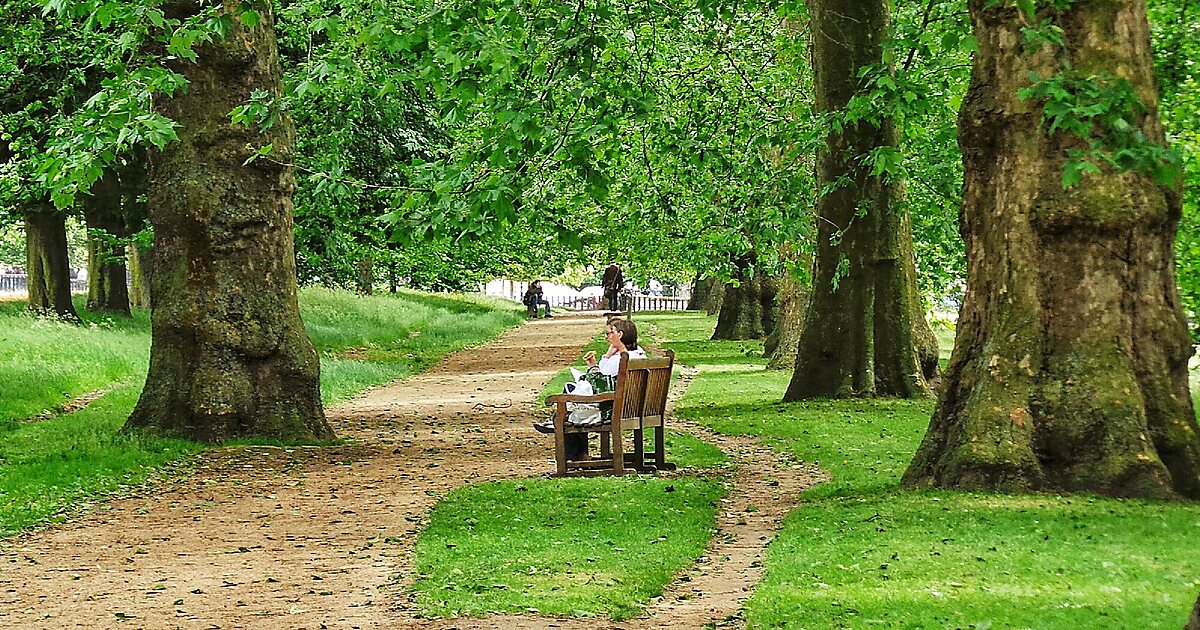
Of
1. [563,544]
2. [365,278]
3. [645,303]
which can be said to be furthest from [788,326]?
[645,303]

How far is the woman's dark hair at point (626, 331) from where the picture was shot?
13117 mm

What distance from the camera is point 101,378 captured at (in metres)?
22.5

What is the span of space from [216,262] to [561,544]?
23.7 feet

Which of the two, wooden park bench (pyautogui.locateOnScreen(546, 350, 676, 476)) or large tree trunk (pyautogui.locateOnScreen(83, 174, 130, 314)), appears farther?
large tree trunk (pyautogui.locateOnScreen(83, 174, 130, 314))

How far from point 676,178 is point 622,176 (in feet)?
10.8

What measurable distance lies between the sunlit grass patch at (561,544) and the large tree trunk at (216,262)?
4137 millimetres

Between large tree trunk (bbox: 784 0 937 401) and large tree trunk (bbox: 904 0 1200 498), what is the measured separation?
8167 millimetres

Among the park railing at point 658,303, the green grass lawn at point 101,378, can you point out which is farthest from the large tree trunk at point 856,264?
the park railing at point 658,303

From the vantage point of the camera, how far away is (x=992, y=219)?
10.3 metres

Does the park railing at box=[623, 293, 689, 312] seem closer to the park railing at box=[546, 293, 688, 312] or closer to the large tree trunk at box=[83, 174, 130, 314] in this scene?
the park railing at box=[546, 293, 688, 312]

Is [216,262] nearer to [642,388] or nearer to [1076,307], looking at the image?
[642,388]

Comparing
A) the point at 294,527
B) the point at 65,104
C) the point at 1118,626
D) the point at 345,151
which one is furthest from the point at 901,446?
the point at 65,104

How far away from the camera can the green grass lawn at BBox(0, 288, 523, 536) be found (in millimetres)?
12312

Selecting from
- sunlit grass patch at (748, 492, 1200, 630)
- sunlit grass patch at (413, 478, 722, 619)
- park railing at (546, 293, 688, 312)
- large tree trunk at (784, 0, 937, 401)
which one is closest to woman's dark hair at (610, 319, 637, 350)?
sunlit grass patch at (413, 478, 722, 619)
